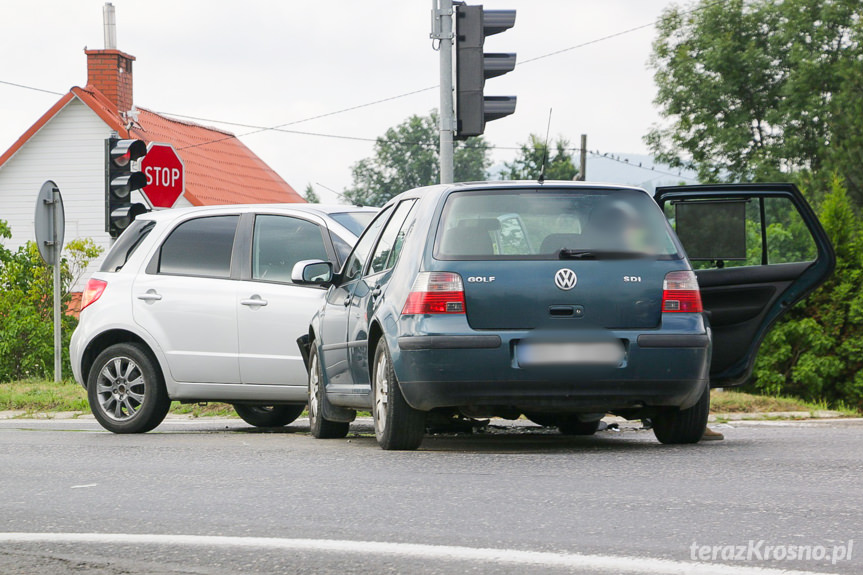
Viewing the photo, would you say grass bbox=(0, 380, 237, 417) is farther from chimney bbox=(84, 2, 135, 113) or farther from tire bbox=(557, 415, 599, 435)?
chimney bbox=(84, 2, 135, 113)

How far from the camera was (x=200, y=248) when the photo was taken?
36.5ft

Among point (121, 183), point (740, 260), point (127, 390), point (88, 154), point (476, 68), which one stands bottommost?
point (127, 390)

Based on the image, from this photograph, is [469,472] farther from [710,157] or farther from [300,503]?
[710,157]

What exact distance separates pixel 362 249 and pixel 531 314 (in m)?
2.05

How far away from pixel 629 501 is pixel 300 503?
4.65 feet

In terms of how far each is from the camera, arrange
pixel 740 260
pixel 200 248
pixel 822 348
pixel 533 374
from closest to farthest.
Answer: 1. pixel 533 374
2. pixel 740 260
3. pixel 200 248
4. pixel 822 348

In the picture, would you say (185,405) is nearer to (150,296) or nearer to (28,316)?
(150,296)

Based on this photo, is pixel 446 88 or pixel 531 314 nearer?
pixel 531 314

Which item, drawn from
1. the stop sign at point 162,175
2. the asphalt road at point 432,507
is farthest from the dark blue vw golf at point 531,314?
the stop sign at point 162,175

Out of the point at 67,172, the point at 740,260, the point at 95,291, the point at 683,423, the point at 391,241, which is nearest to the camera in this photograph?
the point at 683,423

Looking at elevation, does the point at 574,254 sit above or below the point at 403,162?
below

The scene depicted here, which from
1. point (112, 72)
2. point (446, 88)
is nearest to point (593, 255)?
point (446, 88)

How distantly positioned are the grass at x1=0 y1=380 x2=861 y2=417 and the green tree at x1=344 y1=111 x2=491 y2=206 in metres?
93.6

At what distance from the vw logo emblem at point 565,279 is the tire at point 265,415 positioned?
458 cm
